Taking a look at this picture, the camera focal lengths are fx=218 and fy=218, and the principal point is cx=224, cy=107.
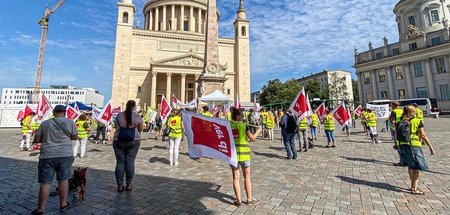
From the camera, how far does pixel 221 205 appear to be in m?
3.92

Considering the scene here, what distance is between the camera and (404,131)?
4582 mm

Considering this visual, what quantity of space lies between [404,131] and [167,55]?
49.5 metres

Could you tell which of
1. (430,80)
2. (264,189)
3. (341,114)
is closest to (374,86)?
(430,80)

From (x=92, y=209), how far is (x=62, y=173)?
0.80 meters

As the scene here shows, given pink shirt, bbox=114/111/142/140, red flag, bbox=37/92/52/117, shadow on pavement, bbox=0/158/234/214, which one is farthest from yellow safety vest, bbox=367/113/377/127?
red flag, bbox=37/92/52/117

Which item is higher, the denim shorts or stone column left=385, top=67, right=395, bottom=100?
stone column left=385, top=67, right=395, bottom=100

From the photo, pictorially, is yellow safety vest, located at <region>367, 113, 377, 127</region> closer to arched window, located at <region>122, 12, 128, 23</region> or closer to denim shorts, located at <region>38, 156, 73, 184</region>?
denim shorts, located at <region>38, 156, 73, 184</region>

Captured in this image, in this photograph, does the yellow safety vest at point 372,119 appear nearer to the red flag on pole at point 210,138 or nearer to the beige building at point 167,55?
the red flag on pole at point 210,138

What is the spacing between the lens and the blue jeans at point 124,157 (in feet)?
15.3

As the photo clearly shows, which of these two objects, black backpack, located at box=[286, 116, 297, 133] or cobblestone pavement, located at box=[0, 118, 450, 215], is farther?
black backpack, located at box=[286, 116, 297, 133]

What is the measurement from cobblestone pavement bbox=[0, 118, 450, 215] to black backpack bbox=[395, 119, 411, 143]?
1.08 meters

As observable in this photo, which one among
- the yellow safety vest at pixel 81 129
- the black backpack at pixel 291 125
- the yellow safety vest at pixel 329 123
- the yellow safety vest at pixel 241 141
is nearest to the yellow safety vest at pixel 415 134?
the yellow safety vest at pixel 241 141

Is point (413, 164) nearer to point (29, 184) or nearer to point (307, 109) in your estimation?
point (307, 109)

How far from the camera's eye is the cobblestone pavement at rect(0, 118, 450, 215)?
3779mm
